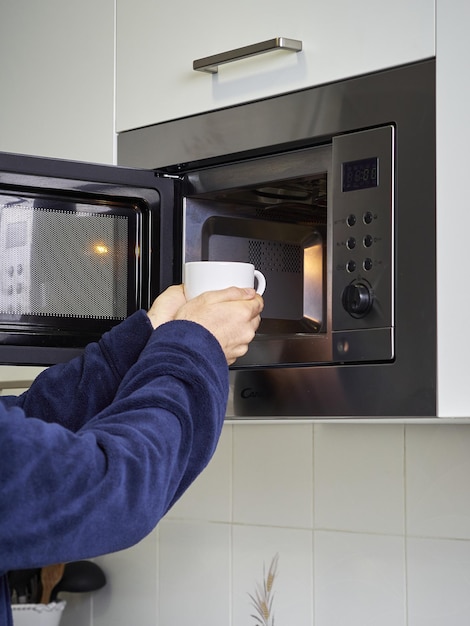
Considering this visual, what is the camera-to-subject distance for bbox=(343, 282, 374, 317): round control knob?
1011 mm

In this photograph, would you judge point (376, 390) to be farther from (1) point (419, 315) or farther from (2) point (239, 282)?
(2) point (239, 282)

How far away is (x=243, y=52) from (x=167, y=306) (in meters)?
0.33

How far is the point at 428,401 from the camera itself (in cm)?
96

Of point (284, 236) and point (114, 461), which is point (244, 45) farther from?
point (114, 461)

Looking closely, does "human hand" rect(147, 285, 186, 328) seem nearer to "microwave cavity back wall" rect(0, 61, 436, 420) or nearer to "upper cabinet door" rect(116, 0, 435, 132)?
"microwave cavity back wall" rect(0, 61, 436, 420)

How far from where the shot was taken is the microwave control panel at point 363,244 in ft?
3.29

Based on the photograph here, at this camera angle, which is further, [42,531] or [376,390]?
[376,390]

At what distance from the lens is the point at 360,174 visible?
1034 mm

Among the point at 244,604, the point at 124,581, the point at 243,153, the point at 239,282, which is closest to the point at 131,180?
the point at 243,153

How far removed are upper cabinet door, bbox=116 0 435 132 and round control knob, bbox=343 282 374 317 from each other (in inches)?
8.9

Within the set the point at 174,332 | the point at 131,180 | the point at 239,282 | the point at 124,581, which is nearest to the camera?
the point at 174,332

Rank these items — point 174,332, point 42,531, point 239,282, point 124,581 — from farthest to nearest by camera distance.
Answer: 1. point 124,581
2. point 239,282
3. point 174,332
4. point 42,531

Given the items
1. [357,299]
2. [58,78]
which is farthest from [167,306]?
[58,78]

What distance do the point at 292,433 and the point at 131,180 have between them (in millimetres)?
623
